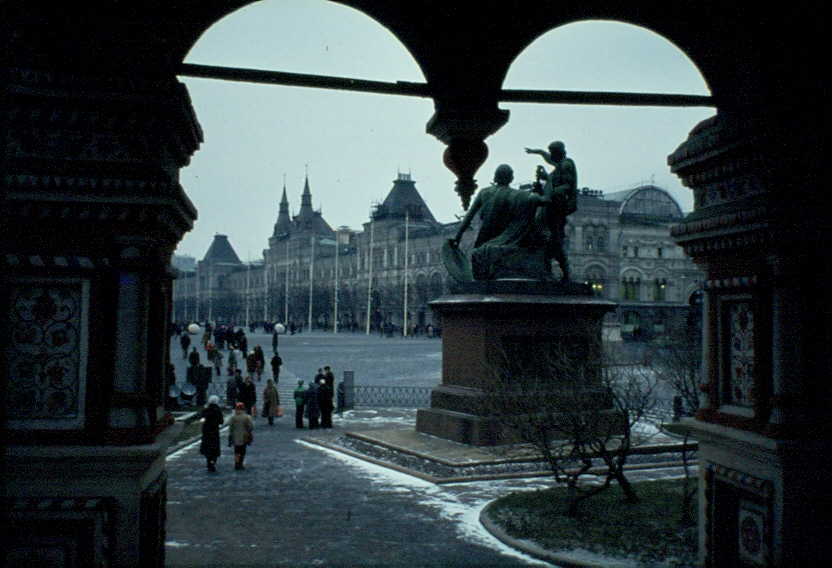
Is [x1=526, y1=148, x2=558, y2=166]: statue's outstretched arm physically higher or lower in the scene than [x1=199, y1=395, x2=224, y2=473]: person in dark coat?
higher

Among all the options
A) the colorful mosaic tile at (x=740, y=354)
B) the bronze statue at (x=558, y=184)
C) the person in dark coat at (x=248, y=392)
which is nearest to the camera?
the colorful mosaic tile at (x=740, y=354)

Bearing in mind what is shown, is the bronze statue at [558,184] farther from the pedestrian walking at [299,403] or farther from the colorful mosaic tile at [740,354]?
the colorful mosaic tile at [740,354]

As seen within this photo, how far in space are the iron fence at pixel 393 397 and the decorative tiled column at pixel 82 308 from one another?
19582 mm

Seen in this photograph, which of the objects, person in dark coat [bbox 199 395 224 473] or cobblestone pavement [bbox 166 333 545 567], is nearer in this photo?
cobblestone pavement [bbox 166 333 545 567]

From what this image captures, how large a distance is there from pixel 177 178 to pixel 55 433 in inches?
74.7

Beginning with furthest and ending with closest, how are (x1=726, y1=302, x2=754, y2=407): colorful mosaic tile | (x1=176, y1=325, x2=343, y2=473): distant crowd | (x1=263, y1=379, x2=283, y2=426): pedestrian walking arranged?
(x1=263, y1=379, x2=283, y2=426): pedestrian walking, (x1=176, y1=325, x2=343, y2=473): distant crowd, (x1=726, y1=302, x2=754, y2=407): colorful mosaic tile

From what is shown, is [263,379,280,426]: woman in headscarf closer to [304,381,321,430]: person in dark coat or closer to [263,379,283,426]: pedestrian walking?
[263,379,283,426]: pedestrian walking

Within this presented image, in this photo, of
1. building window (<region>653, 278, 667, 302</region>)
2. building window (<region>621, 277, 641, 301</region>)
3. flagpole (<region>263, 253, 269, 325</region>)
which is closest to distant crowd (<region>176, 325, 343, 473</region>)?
building window (<region>621, 277, 641, 301</region>)

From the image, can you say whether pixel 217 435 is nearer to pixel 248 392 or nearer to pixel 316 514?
pixel 316 514

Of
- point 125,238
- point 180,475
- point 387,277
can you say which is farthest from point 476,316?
point 387,277

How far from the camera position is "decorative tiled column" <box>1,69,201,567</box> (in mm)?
4535

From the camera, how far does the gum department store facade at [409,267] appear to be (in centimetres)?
7219

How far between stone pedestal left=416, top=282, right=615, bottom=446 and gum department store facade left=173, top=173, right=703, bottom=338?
65.3 ft

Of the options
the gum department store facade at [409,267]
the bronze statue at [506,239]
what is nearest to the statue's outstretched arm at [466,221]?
the bronze statue at [506,239]
